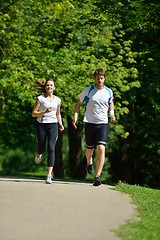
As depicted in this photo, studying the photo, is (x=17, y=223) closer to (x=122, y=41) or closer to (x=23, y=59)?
→ (x=23, y=59)

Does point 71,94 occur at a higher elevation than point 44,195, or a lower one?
higher

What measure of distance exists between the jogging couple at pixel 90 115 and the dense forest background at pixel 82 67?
654 cm

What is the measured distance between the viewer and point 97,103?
1203 centimetres

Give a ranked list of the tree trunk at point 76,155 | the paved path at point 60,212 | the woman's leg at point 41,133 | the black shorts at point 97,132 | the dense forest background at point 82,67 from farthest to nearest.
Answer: the tree trunk at point 76,155 → the dense forest background at point 82,67 → the woman's leg at point 41,133 → the black shorts at point 97,132 → the paved path at point 60,212

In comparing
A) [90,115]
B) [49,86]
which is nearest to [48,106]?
[49,86]

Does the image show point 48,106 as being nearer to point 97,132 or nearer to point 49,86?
point 49,86

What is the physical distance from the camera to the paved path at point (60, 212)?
24.0 ft

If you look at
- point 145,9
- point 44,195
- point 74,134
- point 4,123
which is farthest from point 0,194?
point 4,123

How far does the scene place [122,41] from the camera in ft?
92.5

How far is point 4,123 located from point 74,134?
482cm

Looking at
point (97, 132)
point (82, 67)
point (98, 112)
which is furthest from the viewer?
point (82, 67)

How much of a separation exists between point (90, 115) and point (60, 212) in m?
3.77

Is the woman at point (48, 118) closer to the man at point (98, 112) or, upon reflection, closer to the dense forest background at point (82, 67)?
the man at point (98, 112)

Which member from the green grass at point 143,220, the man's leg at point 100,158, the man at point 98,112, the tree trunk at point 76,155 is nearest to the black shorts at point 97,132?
the man at point 98,112
